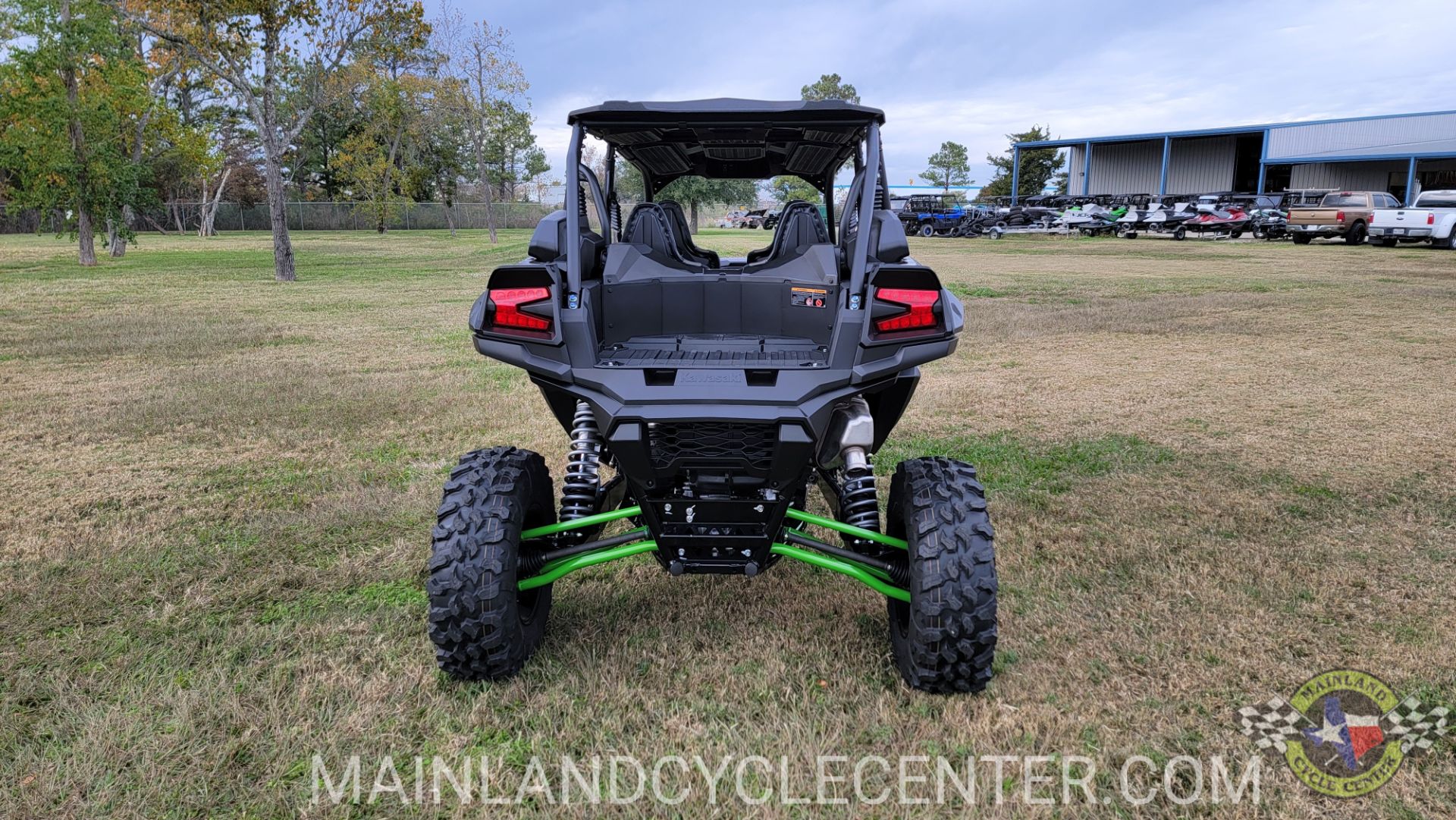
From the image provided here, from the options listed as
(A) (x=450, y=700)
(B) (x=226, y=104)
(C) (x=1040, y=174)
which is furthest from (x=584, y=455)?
(C) (x=1040, y=174)

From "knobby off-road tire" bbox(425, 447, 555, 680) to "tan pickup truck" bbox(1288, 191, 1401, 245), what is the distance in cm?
3118

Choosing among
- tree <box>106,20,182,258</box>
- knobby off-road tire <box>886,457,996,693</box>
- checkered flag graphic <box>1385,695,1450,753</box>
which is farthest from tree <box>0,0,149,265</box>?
checkered flag graphic <box>1385,695,1450,753</box>

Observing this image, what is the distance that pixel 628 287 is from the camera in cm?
355

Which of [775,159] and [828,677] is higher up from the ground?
[775,159]

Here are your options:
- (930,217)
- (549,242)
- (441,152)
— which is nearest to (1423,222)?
(930,217)

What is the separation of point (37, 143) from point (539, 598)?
24.3 m

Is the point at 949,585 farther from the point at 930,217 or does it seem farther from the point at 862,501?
the point at 930,217

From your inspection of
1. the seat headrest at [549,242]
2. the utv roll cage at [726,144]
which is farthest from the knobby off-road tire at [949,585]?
the seat headrest at [549,242]

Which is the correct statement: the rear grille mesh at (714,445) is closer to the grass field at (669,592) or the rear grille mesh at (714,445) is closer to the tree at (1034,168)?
the grass field at (669,592)

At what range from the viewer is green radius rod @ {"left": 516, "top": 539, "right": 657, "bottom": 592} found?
301 centimetres

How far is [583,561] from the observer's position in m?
3.09

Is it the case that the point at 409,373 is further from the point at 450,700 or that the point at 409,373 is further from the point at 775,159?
the point at 450,700

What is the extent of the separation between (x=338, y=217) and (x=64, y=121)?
3278 centimetres

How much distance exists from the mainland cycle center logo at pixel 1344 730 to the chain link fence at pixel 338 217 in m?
49.3
